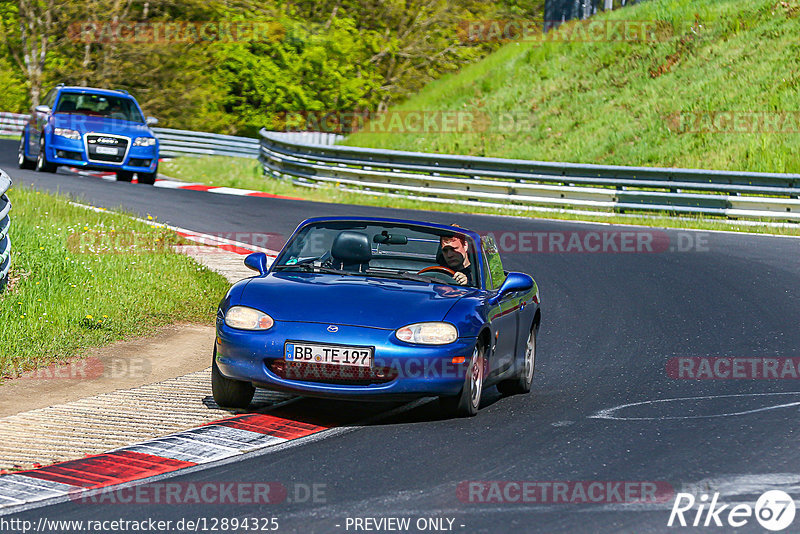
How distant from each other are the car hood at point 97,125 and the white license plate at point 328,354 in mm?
18059

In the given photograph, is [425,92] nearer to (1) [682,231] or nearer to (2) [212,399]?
(1) [682,231]

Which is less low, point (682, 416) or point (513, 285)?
point (513, 285)

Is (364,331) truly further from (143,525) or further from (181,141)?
(181,141)

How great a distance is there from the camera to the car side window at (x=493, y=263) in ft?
29.1

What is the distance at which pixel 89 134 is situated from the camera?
79.2ft

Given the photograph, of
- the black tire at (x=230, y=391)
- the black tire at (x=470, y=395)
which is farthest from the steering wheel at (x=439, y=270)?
the black tire at (x=230, y=391)

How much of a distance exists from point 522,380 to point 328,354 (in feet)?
7.08

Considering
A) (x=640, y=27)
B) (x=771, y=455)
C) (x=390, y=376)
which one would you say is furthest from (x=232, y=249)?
(x=640, y=27)

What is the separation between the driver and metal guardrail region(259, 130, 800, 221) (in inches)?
556

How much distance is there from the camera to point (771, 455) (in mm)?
6492

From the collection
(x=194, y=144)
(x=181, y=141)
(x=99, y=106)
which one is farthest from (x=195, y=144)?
(x=99, y=106)

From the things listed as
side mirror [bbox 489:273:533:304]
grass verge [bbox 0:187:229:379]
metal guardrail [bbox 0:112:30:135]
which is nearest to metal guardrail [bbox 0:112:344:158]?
metal guardrail [bbox 0:112:30:135]

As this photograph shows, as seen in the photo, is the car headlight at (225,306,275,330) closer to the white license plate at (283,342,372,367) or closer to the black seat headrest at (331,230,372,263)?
the white license plate at (283,342,372,367)

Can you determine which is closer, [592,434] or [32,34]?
[592,434]
